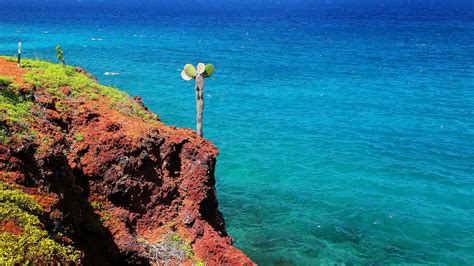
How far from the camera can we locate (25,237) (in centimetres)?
729

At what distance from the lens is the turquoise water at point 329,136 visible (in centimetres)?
2275

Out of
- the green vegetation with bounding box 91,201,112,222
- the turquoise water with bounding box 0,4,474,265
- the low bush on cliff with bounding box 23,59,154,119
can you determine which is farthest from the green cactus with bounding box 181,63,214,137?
the green vegetation with bounding box 91,201,112,222

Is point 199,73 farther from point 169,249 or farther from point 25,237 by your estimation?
point 25,237

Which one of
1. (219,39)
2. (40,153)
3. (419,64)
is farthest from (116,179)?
(219,39)

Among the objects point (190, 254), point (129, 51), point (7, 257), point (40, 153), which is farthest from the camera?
point (129, 51)

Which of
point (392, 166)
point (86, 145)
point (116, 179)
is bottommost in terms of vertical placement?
point (392, 166)

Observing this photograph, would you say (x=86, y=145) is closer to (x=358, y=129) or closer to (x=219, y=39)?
(x=358, y=129)

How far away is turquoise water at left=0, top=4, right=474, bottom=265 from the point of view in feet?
74.6

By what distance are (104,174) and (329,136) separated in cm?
2626

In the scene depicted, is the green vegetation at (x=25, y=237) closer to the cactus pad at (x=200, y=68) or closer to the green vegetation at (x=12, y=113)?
the green vegetation at (x=12, y=113)

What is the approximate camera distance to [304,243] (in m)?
22.0

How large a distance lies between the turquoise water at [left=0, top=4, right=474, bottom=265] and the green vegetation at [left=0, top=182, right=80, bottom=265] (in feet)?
45.0

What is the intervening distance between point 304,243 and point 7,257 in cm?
1718

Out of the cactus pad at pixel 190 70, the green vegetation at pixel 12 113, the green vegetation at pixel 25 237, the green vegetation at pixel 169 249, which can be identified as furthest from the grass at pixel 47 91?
the green vegetation at pixel 169 249
